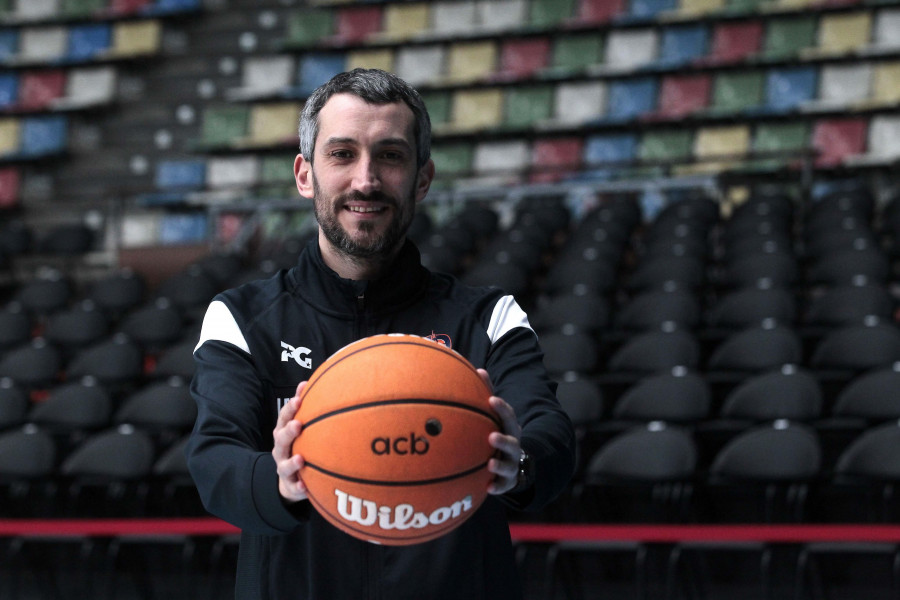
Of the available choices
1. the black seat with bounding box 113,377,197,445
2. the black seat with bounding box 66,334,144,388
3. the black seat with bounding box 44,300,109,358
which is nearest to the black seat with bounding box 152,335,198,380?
the black seat with bounding box 66,334,144,388

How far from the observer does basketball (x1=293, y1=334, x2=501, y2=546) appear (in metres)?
1.16

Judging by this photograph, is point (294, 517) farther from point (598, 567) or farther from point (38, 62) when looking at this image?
point (38, 62)

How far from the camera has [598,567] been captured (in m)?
5.09

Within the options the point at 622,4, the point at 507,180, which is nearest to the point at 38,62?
the point at 507,180

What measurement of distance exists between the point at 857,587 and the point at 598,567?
1.13 metres

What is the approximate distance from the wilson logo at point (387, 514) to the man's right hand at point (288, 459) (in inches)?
1.9

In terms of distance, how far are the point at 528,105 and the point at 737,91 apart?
2.01 m

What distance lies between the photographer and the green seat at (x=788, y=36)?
10227 millimetres

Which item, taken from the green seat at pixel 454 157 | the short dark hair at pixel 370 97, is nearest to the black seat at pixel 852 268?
the green seat at pixel 454 157

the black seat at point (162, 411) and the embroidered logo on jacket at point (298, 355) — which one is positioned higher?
the embroidered logo on jacket at point (298, 355)

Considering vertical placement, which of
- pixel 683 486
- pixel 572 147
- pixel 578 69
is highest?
pixel 578 69

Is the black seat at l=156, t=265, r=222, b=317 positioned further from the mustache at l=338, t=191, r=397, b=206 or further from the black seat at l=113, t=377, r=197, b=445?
the mustache at l=338, t=191, r=397, b=206

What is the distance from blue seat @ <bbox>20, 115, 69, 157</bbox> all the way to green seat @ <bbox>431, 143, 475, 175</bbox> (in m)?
4.06

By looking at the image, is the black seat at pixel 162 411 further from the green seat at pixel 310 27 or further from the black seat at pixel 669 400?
the green seat at pixel 310 27
